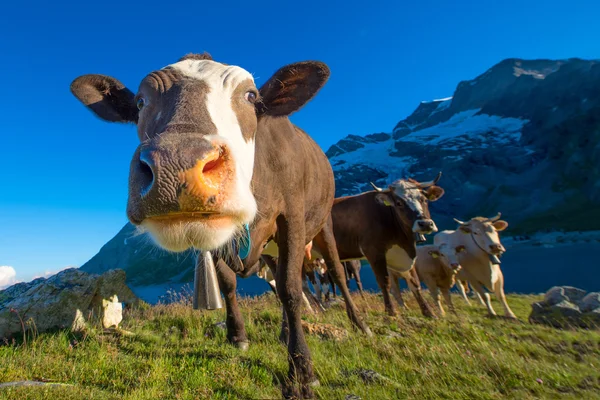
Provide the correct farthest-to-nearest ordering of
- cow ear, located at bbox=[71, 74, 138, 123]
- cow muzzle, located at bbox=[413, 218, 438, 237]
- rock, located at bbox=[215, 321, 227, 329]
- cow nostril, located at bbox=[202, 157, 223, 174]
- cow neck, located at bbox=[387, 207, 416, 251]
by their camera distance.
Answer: cow neck, located at bbox=[387, 207, 416, 251] → cow muzzle, located at bbox=[413, 218, 438, 237] → rock, located at bbox=[215, 321, 227, 329] → cow ear, located at bbox=[71, 74, 138, 123] → cow nostril, located at bbox=[202, 157, 223, 174]

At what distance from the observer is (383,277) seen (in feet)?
25.1

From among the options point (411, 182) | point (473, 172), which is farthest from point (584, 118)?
point (411, 182)

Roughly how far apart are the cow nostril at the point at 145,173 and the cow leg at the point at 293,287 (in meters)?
1.85

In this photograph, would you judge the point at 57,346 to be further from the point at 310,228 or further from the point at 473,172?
the point at 473,172

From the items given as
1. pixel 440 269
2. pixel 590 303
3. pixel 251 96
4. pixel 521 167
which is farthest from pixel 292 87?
pixel 521 167

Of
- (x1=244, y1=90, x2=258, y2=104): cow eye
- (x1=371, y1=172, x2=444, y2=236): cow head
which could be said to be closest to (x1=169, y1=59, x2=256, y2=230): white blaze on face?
(x1=244, y1=90, x2=258, y2=104): cow eye

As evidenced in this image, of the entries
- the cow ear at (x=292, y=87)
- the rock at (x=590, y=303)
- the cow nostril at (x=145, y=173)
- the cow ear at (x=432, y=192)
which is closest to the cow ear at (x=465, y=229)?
the cow ear at (x=432, y=192)

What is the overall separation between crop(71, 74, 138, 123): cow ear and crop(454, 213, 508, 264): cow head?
9.38 metres

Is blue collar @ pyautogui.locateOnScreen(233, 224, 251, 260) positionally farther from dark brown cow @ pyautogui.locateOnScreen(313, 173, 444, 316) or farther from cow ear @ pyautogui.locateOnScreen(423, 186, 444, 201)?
cow ear @ pyautogui.locateOnScreen(423, 186, 444, 201)

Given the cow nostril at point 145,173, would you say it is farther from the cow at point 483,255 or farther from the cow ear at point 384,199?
the cow at point 483,255

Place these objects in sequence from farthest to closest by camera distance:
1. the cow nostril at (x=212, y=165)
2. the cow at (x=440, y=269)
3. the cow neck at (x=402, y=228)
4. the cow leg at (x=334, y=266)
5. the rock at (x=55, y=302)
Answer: the cow at (x=440, y=269) < the cow neck at (x=402, y=228) < the cow leg at (x=334, y=266) < the rock at (x=55, y=302) < the cow nostril at (x=212, y=165)

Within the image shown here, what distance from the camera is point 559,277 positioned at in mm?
28891

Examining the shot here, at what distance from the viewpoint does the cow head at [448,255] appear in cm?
966

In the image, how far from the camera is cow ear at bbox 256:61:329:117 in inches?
130
